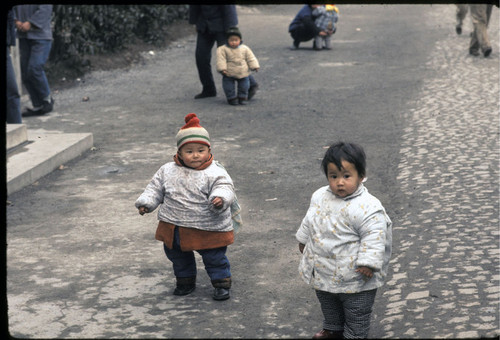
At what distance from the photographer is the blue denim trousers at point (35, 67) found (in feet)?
33.4

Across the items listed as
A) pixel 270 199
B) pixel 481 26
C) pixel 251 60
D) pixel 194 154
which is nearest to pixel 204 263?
pixel 194 154

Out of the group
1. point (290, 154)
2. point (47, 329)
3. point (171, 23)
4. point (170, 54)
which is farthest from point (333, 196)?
point (171, 23)

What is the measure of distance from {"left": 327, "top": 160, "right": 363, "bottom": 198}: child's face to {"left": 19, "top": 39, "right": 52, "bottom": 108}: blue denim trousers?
7042mm

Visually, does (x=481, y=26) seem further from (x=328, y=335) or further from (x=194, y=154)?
(x=328, y=335)

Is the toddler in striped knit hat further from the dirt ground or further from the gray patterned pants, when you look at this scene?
the dirt ground

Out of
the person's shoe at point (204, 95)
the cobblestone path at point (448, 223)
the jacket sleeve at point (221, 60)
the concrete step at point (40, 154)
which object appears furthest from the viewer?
the person's shoe at point (204, 95)

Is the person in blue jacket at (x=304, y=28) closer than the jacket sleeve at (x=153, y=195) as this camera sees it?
No

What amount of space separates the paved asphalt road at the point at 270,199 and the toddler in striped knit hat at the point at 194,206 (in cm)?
25

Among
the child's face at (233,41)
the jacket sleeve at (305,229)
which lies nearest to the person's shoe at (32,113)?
the child's face at (233,41)

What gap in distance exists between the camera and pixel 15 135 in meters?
8.17

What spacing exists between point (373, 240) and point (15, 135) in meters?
5.28

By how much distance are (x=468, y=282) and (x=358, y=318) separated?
108 centimetres

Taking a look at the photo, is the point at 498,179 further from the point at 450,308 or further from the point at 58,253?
the point at 58,253

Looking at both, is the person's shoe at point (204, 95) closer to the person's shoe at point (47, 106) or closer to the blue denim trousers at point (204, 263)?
the person's shoe at point (47, 106)
